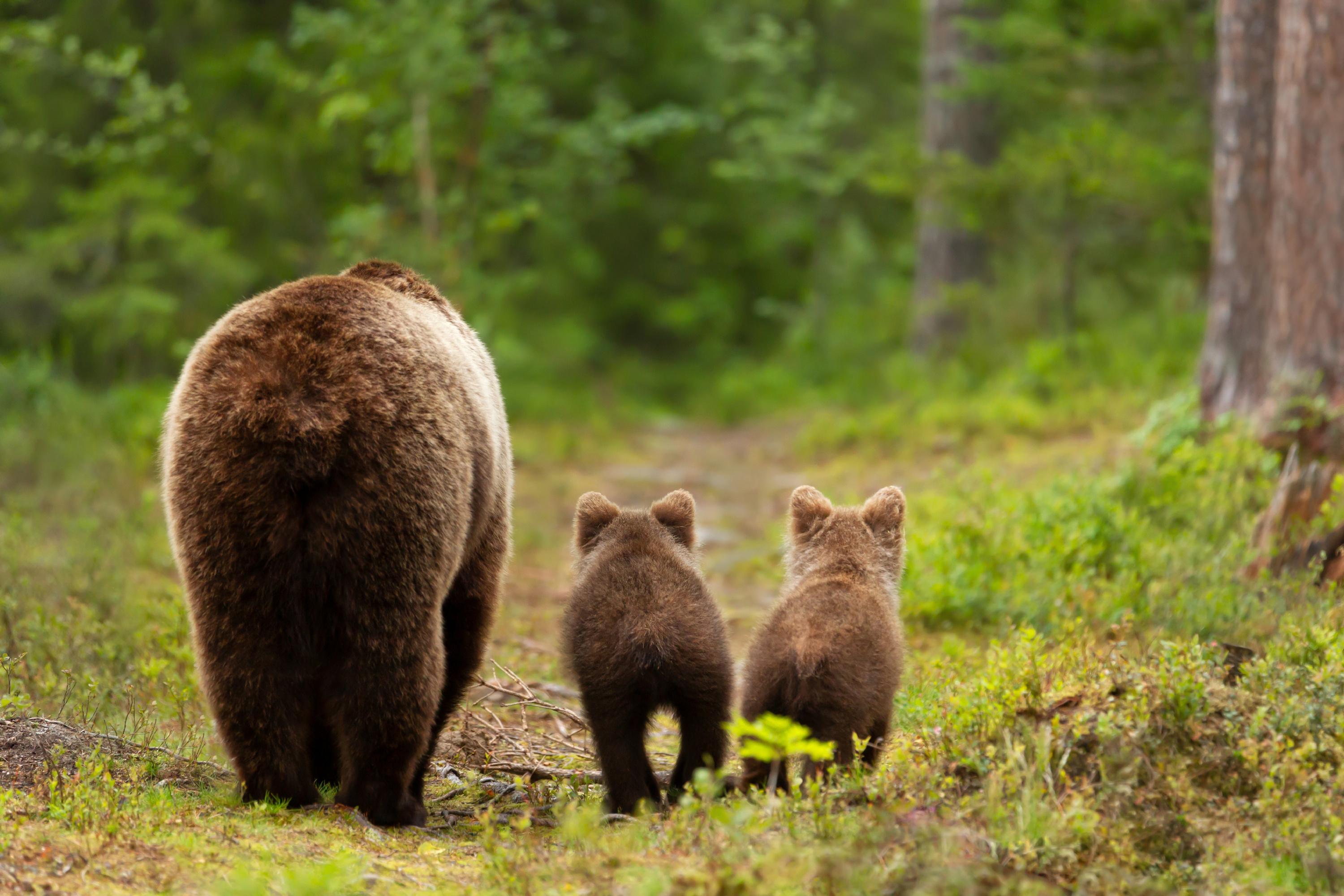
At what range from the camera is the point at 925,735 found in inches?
178

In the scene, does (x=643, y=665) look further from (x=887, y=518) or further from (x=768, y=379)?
(x=768, y=379)

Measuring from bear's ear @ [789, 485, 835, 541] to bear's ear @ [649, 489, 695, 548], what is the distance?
47 cm

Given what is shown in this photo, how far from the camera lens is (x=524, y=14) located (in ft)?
55.4

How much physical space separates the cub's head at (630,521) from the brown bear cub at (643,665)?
1.07 feet

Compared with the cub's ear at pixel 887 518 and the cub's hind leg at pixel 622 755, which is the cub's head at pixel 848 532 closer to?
the cub's ear at pixel 887 518

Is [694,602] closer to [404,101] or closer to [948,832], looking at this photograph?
[948,832]

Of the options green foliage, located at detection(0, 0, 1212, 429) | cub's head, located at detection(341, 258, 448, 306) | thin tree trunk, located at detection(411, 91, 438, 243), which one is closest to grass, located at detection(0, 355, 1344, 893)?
cub's head, located at detection(341, 258, 448, 306)

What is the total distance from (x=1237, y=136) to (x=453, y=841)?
8561mm

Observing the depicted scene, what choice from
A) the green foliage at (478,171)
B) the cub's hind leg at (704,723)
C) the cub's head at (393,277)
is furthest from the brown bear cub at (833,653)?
the green foliage at (478,171)

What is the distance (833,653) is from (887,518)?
1.36 meters

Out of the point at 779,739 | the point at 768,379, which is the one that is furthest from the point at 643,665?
the point at 768,379

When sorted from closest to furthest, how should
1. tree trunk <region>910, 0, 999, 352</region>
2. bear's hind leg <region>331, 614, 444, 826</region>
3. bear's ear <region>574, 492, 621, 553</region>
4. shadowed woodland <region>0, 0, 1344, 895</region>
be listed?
shadowed woodland <region>0, 0, 1344, 895</region>
bear's hind leg <region>331, 614, 444, 826</region>
bear's ear <region>574, 492, 621, 553</region>
tree trunk <region>910, 0, 999, 352</region>

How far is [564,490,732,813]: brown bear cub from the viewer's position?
15.7ft

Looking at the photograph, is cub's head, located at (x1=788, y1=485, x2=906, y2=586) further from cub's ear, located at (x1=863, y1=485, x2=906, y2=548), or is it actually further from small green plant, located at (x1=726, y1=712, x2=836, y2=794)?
small green plant, located at (x1=726, y1=712, x2=836, y2=794)
